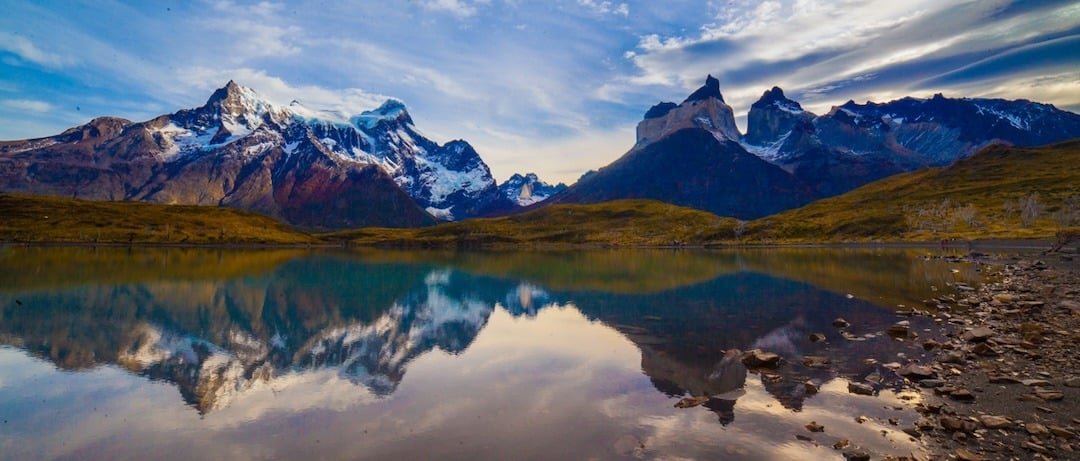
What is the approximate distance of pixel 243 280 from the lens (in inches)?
3514

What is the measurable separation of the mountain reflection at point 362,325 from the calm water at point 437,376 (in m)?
0.27

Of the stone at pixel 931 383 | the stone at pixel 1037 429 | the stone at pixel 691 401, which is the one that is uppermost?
the stone at pixel 1037 429

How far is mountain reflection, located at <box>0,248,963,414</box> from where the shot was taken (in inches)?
1209

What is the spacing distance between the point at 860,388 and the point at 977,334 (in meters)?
14.1

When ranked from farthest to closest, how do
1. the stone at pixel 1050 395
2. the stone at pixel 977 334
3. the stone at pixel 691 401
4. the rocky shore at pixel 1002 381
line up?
the stone at pixel 977 334 < the stone at pixel 691 401 < the stone at pixel 1050 395 < the rocky shore at pixel 1002 381

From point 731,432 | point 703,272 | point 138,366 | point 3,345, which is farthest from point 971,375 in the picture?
point 703,272

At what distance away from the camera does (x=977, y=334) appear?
32688mm

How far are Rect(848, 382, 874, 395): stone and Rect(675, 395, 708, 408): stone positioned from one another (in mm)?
6732

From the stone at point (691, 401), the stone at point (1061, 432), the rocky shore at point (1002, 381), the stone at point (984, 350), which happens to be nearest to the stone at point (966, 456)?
the rocky shore at point (1002, 381)

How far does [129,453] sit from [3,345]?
28441mm

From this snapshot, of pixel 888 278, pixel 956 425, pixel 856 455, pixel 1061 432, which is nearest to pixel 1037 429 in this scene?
pixel 1061 432

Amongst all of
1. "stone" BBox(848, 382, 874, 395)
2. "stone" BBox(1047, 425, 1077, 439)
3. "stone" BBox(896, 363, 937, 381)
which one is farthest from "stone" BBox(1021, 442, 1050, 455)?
"stone" BBox(896, 363, 937, 381)

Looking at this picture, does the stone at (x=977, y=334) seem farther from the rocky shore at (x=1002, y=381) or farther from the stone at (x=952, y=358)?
the stone at (x=952, y=358)

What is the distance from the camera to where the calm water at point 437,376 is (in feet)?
65.9
